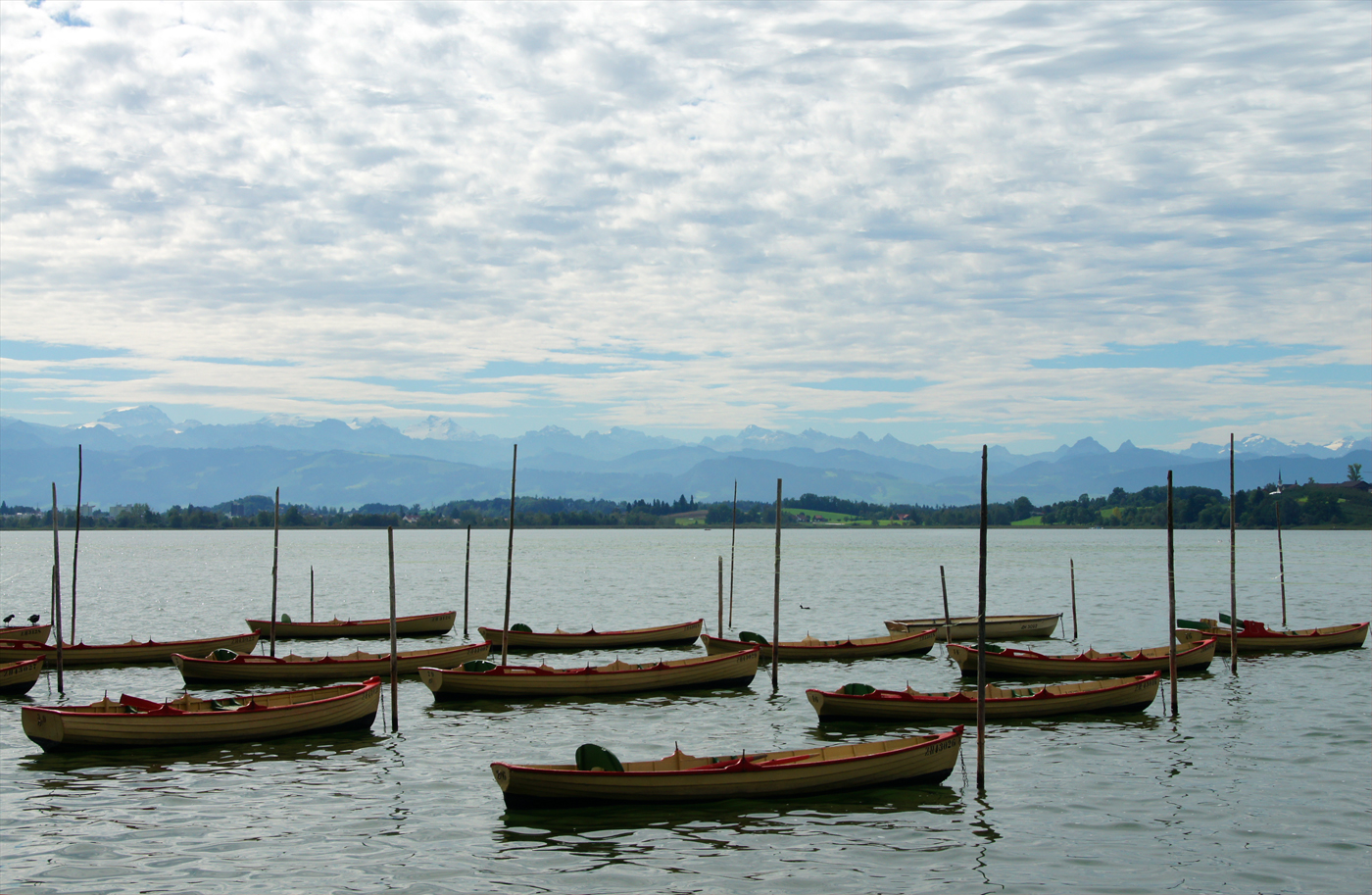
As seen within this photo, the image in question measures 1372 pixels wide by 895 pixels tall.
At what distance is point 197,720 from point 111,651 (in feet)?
70.6

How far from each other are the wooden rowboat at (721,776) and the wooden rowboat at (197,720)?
32.5ft

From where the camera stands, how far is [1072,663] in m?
42.2

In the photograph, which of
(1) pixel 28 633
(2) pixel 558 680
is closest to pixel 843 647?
(2) pixel 558 680

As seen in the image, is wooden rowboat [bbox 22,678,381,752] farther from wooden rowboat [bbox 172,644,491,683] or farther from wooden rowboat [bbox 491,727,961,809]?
wooden rowboat [bbox 491,727,961,809]

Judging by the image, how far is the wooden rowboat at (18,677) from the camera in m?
38.8

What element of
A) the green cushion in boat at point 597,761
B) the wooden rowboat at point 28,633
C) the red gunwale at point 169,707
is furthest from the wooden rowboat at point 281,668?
the green cushion in boat at point 597,761

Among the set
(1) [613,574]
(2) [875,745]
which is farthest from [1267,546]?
(2) [875,745]

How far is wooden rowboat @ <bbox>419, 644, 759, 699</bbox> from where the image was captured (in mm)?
37594

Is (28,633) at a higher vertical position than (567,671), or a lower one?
lower

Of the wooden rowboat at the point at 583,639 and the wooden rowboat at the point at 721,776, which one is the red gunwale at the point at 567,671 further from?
the wooden rowboat at the point at 583,639

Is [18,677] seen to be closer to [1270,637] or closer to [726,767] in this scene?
[726,767]

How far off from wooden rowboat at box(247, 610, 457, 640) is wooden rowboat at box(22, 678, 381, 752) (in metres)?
28.2

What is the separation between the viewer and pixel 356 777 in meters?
26.8

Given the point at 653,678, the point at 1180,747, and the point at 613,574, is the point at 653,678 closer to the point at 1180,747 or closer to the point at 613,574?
the point at 1180,747
